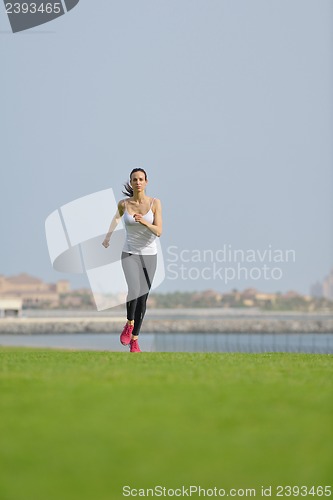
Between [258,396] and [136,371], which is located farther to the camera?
[136,371]

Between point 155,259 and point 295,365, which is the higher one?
point 155,259

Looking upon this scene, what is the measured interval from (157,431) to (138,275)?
284 inches

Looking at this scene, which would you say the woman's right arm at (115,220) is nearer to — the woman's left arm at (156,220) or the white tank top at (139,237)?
the white tank top at (139,237)

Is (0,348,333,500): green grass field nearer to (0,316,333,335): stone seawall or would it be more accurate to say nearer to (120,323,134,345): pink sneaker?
(120,323,134,345): pink sneaker

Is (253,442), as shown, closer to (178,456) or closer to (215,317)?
(178,456)

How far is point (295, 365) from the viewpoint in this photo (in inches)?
426

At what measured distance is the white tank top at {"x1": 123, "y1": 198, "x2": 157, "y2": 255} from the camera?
42.7 feet

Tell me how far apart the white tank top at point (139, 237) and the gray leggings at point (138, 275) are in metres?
0.07

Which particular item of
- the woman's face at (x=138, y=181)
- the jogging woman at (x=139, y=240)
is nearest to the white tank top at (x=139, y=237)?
the jogging woman at (x=139, y=240)

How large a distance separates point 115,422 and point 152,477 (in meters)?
1.37

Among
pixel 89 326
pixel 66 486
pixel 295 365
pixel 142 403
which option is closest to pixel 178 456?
pixel 66 486

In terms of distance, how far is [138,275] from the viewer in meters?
13.1

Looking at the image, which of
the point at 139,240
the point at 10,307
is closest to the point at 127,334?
the point at 139,240

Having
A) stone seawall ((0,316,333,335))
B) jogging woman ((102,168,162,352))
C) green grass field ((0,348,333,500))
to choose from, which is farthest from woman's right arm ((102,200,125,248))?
stone seawall ((0,316,333,335))
